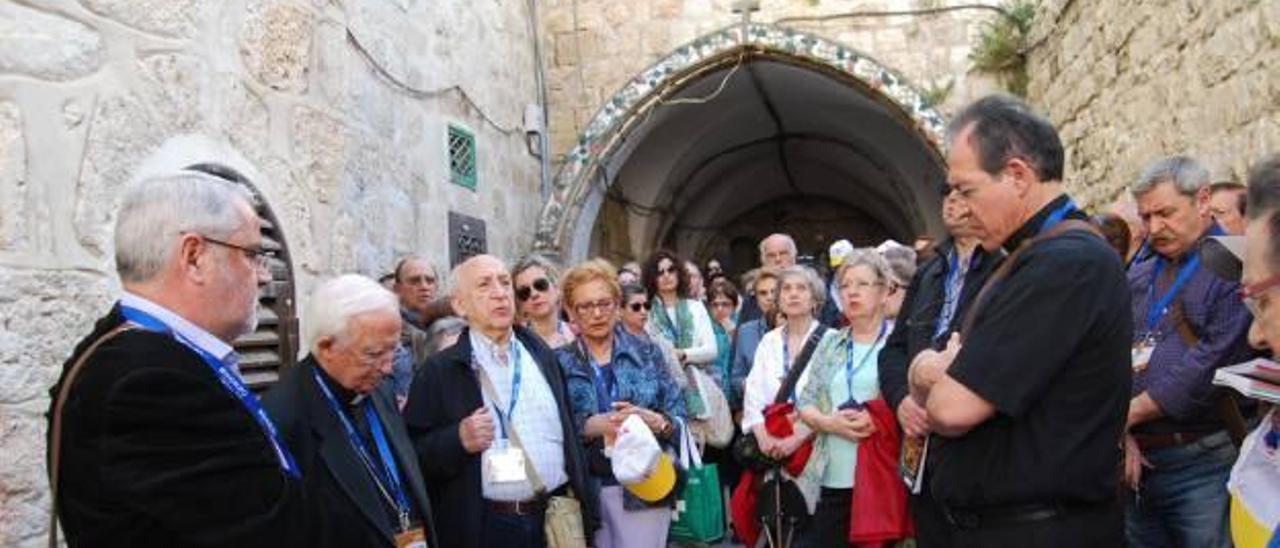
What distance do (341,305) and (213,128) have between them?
1518mm

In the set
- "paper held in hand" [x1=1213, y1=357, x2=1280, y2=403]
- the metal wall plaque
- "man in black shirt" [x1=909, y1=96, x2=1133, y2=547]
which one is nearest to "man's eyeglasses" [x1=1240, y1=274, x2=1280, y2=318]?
"paper held in hand" [x1=1213, y1=357, x2=1280, y2=403]

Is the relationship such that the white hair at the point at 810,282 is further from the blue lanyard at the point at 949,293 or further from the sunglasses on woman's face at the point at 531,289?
the blue lanyard at the point at 949,293

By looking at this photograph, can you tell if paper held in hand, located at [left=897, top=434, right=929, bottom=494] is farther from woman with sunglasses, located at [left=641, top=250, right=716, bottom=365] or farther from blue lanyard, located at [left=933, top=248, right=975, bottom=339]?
woman with sunglasses, located at [left=641, top=250, right=716, bottom=365]

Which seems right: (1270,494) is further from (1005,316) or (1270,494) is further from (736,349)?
(736,349)

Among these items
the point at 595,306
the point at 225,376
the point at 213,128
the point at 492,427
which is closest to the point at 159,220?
the point at 225,376

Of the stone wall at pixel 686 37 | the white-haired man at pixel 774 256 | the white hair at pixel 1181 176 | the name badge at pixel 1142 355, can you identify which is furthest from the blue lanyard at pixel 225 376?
the stone wall at pixel 686 37

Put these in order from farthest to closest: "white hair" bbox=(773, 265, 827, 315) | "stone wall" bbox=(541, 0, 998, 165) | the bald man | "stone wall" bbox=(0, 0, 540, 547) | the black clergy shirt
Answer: "stone wall" bbox=(541, 0, 998, 165)
"white hair" bbox=(773, 265, 827, 315)
the bald man
"stone wall" bbox=(0, 0, 540, 547)
the black clergy shirt

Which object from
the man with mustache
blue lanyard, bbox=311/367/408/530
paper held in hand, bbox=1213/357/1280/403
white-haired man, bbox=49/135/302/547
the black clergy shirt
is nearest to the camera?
white-haired man, bbox=49/135/302/547

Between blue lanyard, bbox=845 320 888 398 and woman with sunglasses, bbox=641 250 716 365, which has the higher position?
woman with sunglasses, bbox=641 250 716 365

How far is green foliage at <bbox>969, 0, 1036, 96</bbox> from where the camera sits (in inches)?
318

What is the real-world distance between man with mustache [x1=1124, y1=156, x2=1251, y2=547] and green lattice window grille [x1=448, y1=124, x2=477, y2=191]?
4272 mm

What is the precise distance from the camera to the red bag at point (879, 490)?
369 centimetres

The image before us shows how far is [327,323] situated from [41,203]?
0.97 metres

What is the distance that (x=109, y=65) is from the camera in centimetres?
334
